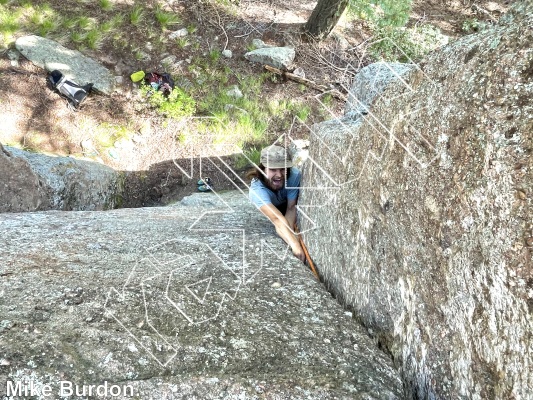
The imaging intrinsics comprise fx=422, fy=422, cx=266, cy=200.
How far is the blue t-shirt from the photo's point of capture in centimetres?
456

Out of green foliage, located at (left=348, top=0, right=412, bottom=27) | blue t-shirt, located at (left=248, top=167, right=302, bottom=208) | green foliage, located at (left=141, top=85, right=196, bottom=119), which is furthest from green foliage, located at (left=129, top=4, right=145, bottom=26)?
blue t-shirt, located at (left=248, top=167, right=302, bottom=208)

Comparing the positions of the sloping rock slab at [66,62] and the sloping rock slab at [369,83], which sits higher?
the sloping rock slab at [369,83]

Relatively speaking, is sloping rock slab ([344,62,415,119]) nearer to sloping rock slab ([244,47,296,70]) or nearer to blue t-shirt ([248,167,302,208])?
blue t-shirt ([248,167,302,208])

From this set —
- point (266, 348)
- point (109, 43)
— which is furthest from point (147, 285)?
point (109, 43)

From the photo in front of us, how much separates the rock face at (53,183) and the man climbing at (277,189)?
2907mm

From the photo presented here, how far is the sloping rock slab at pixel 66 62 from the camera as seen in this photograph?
8633mm

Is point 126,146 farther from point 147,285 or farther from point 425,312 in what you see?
point 425,312

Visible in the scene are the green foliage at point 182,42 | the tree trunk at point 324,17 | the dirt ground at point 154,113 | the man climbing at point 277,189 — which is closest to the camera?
the man climbing at point 277,189

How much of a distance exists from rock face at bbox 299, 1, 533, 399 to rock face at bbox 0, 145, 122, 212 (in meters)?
4.34

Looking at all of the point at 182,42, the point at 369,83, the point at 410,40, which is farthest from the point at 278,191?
the point at 410,40

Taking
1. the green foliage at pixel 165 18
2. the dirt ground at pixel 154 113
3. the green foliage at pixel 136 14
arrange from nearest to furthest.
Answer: the dirt ground at pixel 154 113 < the green foliage at pixel 136 14 < the green foliage at pixel 165 18

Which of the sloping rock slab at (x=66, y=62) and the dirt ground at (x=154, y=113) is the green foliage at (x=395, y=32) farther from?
the sloping rock slab at (x=66, y=62)

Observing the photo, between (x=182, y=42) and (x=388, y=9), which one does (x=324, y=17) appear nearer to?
(x=388, y=9)

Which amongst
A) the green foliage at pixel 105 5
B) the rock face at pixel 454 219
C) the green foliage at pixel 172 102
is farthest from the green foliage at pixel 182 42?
the rock face at pixel 454 219
